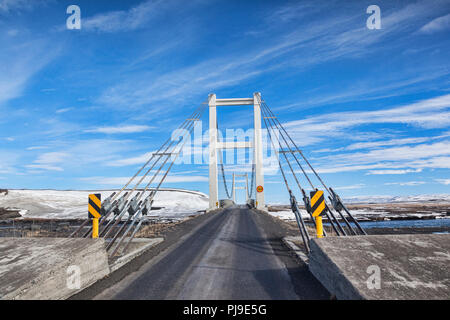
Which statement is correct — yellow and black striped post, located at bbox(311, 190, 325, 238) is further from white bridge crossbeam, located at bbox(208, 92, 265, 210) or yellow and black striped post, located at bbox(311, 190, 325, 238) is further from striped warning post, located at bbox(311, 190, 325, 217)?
white bridge crossbeam, located at bbox(208, 92, 265, 210)

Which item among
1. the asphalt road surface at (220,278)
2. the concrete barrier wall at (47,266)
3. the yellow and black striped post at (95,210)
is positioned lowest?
the asphalt road surface at (220,278)

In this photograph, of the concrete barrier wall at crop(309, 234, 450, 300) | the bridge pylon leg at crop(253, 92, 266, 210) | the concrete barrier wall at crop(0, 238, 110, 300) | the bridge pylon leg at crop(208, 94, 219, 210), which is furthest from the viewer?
the bridge pylon leg at crop(208, 94, 219, 210)

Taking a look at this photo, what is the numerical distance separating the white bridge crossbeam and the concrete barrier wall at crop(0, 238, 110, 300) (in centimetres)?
2709

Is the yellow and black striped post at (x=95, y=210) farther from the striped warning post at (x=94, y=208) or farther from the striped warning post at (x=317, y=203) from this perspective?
the striped warning post at (x=317, y=203)

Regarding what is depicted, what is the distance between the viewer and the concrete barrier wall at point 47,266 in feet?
13.9

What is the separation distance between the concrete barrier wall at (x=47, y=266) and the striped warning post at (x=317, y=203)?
19.3 feet

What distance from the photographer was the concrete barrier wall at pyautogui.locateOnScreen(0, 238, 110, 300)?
13.9ft

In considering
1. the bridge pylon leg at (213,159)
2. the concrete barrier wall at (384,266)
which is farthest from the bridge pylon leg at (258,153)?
the concrete barrier wall at (384,266)

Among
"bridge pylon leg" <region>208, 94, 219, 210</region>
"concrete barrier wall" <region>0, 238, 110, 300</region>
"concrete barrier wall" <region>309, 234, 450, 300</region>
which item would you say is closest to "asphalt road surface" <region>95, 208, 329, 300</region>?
"concrete barrier wall" <region>309, 234, 450, 300</region>

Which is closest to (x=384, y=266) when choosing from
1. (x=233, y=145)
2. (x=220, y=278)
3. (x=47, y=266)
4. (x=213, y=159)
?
(x=220, y=278)

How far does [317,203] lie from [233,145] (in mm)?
28648

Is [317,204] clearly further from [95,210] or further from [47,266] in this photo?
[47,266]
